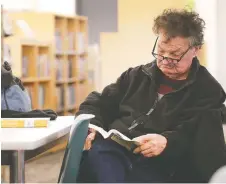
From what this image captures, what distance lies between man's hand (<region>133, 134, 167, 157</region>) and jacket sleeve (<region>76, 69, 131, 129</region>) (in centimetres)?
26

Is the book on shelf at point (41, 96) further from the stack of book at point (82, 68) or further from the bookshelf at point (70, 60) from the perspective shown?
the stack of book at point (82, 68)

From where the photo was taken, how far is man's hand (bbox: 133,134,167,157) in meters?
1.64

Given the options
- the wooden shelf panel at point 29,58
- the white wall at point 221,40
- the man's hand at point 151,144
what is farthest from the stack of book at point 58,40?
the man's hand at point 151,144

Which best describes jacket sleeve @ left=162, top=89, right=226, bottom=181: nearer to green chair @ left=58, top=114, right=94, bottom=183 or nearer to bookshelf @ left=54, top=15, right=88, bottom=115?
green chair @ left=58, top=114, right=94, bottom=183

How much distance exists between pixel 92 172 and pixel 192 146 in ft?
1.24

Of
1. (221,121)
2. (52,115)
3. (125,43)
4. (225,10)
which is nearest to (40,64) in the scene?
(125,43)

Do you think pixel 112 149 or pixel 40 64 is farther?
pixel 40 64

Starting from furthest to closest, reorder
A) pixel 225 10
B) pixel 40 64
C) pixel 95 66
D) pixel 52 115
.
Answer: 1. pixel 95 66
2. pixel 225 10
3. pixel 40 64
4. pixel 52 115

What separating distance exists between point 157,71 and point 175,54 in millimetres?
103

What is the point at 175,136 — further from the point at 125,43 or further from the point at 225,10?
the point at 225,10

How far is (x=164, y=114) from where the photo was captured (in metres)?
1.76

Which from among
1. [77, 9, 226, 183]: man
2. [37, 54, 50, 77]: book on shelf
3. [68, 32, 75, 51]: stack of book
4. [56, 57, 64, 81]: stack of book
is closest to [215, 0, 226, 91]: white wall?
[68, 32, 75, 51]: stack of book

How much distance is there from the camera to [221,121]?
1.70 metres

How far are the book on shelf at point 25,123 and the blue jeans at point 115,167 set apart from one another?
0.63 feet
